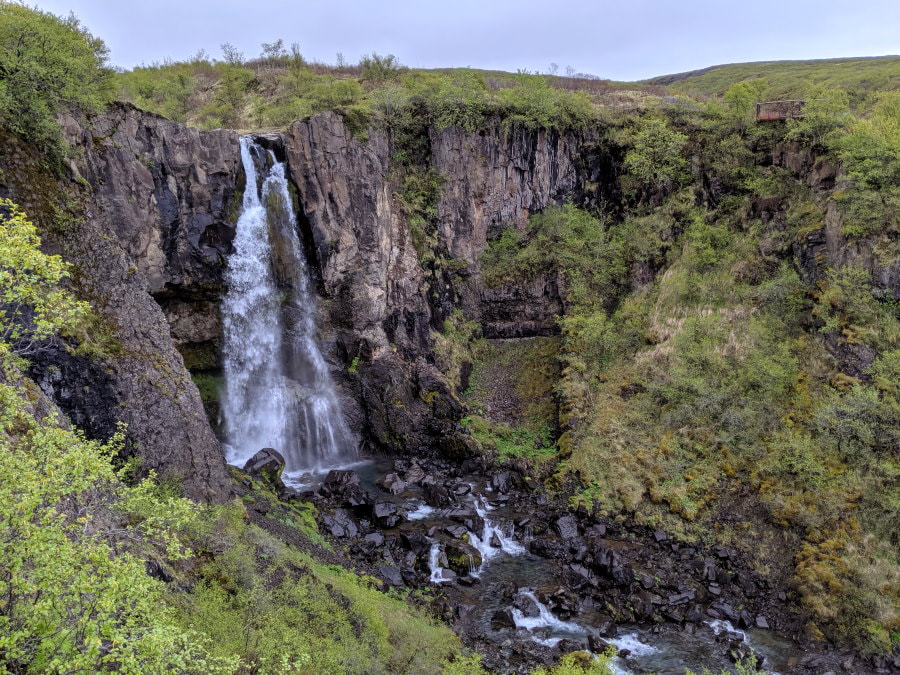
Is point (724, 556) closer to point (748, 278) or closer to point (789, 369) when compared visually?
point (789, 369)

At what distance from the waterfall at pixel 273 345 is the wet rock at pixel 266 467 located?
237 cm

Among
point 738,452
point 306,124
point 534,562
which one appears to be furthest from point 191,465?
point 738,452

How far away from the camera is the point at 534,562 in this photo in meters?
19.5

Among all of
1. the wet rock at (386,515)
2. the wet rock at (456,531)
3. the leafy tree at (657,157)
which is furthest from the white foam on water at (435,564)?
the leafy tree at (657,157)

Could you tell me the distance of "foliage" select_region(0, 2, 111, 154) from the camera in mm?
15570

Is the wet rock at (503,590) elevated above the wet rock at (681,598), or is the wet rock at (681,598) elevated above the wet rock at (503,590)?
the wet rock at (503,590)

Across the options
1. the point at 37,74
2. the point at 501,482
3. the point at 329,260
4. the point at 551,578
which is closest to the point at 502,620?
the point at 551,578

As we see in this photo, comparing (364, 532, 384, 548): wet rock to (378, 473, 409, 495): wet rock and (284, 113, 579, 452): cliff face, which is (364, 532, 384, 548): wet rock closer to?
(378, 473, 409, 495): wet rock

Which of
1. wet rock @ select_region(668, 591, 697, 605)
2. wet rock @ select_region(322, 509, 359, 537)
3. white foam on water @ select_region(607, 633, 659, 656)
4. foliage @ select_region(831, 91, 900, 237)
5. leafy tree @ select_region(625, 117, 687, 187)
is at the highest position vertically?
leafy tree @ select_region(625, 117, 687, 187)

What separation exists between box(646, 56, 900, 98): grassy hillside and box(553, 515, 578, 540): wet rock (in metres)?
50.6

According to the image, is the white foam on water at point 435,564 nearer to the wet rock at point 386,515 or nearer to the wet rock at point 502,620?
the wet rock at point 386,515

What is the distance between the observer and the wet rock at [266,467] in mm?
21891

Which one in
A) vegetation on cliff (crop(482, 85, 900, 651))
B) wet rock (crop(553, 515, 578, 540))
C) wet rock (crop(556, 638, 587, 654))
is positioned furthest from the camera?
wet rock (crop(553, 515, 578, 540))

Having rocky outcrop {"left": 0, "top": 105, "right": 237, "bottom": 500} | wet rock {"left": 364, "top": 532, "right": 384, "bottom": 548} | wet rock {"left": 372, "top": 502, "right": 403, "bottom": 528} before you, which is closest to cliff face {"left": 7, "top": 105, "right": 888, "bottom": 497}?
rocky outcrop {"left": 0, "top": 105, "right": 237, "bottom": 500}
